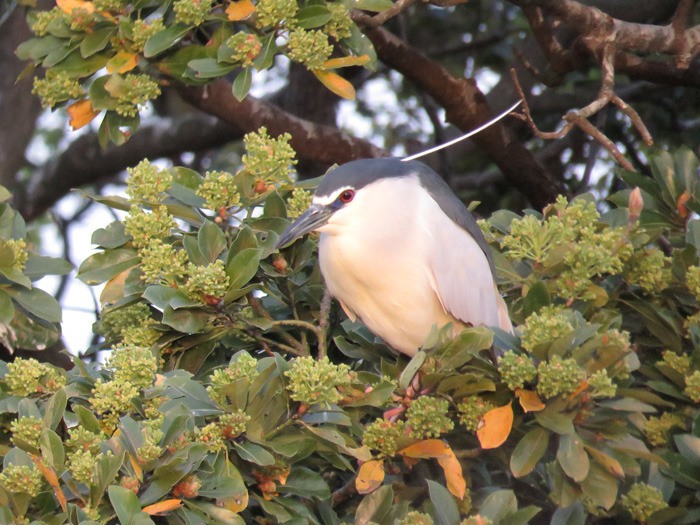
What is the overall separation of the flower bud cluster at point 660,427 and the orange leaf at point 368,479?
0.63 meters

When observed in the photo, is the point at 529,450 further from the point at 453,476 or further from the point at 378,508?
the point at 378,508

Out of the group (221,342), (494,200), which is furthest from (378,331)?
(494,200)

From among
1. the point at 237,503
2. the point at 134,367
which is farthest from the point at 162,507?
the point at 134,367

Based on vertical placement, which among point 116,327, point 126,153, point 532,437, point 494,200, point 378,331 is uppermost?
point 116,327

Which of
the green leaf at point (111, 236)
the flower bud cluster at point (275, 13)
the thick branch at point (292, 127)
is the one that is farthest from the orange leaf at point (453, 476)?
the thick branch at point (292, 127)

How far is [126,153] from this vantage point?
551 centimetres

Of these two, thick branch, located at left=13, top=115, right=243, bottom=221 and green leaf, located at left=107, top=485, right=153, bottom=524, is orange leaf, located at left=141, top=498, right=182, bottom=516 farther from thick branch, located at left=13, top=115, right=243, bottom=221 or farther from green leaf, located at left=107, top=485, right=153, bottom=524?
thick branch, located at left=13, top=115, right=243, bottom=221

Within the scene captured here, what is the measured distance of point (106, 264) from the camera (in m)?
2.67

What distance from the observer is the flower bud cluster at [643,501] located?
2.28 meters

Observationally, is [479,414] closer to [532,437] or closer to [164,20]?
[532,437]

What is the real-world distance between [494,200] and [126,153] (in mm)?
1914

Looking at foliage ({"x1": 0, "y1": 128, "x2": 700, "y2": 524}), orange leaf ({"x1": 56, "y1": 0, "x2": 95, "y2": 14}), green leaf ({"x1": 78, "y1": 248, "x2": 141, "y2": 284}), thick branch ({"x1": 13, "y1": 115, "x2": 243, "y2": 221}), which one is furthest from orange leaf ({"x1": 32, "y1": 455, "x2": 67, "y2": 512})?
thick branch ({"x1": 13, "y1": 115, "x2": 243, "y2": 221})

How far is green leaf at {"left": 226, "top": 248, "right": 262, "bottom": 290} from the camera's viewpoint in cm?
251

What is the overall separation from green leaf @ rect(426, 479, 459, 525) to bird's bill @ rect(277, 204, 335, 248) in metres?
0.78
